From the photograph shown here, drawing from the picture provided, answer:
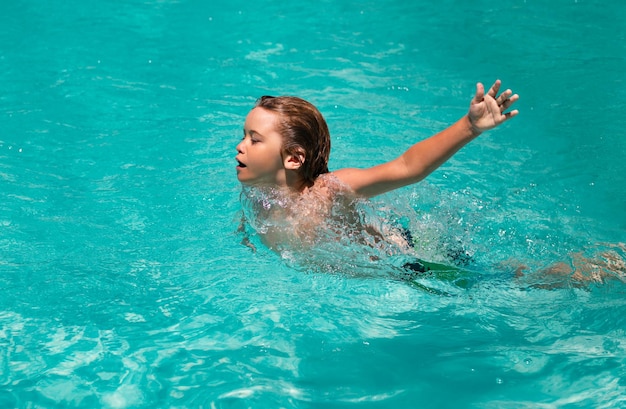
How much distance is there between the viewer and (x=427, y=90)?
20.9ft

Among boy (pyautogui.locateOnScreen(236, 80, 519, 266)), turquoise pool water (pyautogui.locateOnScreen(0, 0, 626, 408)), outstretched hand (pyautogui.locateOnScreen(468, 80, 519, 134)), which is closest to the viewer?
outstretched hand (pyautogui.locateOnScreen(468, 80, 519, 134))

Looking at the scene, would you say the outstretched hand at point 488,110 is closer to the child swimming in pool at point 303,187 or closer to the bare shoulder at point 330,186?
the child swimming in pool at point 303,187

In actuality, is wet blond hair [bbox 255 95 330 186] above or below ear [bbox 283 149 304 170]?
above

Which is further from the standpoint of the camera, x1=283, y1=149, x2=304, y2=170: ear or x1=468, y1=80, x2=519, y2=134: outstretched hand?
x1=283, y1=149, x2=304, y2=170: ear

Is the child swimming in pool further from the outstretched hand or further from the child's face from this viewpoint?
the outstretched hand

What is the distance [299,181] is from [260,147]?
Result: 0.87ft

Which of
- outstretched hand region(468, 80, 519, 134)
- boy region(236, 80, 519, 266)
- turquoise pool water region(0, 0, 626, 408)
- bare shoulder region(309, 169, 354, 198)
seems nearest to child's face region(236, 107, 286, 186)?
boy region(236, 80, 519, 266)

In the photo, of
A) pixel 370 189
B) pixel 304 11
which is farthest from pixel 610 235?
pixel 304 11

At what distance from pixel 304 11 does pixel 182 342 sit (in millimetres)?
5028

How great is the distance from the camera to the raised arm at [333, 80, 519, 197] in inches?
119

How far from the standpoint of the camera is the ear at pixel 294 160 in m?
3.67

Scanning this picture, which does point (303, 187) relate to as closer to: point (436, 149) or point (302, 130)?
point (302, 130)

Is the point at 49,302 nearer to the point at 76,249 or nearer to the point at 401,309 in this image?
the point at 76,249

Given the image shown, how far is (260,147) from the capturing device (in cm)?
363
